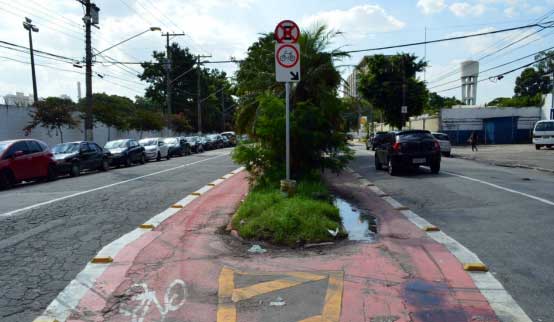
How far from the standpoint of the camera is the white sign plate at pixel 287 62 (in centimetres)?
902

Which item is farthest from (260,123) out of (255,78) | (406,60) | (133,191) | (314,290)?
(406,60)

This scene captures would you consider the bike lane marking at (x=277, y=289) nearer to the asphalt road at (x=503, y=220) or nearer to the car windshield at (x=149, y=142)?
the asphalt road at (x=503, y=220)

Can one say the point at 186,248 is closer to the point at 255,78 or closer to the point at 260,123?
the point at 260,123

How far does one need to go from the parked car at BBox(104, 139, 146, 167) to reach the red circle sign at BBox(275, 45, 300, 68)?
52.6 feet

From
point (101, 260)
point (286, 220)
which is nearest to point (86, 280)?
point (101, 260)

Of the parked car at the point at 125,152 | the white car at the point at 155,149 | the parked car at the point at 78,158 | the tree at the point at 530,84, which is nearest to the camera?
the parked car at the point at 78,158

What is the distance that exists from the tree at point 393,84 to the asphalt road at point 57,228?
3099 cm

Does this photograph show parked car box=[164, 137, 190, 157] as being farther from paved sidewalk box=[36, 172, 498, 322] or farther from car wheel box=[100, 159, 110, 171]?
paved sidewalk box=[36, 172, 498, 322]

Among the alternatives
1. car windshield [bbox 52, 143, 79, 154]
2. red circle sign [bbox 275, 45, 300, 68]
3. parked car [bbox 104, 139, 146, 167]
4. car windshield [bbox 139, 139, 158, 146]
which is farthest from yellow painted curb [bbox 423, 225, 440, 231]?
car windshield [bbox 139, 139, 158, 146]

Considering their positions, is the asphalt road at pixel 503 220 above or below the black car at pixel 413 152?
below

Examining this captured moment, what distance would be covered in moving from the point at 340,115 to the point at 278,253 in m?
6.70

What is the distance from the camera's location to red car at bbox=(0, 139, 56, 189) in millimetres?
15016

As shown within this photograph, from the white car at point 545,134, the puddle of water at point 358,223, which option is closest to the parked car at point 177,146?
the puddle of water at point 358,223

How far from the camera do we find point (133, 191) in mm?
12711
